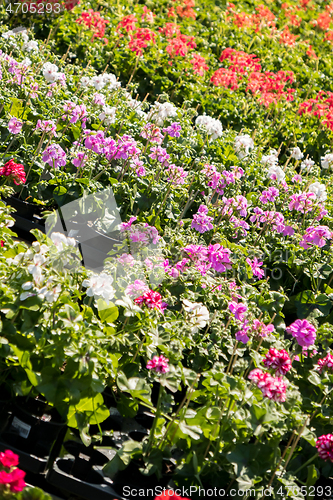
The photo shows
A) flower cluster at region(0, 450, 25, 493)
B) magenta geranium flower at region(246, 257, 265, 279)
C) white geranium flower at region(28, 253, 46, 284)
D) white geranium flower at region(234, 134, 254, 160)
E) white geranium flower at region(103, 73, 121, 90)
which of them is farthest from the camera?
white geranium flower at region(234, 134, 254, 160)

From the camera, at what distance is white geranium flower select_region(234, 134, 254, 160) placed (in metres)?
3.73

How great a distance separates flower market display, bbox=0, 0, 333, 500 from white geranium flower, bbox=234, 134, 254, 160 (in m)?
0.02

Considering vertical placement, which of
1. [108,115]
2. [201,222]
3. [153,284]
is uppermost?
[108,115]

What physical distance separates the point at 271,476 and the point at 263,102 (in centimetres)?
446

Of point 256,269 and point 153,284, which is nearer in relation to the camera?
point 153,284

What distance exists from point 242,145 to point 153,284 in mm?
1818

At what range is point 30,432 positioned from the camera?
185 cm

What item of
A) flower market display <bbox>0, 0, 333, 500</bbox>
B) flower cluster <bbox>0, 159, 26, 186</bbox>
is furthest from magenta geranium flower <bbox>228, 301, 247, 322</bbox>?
flower cluster <bbox>0, 159, 26, 186</bbox>

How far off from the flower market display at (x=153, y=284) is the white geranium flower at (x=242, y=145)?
0.07 ft

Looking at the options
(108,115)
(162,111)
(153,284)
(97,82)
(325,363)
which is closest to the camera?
(325,363)

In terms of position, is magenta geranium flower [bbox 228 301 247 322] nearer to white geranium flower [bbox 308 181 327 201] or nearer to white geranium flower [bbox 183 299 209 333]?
white geranium flower [bbox 183 299 209 333]

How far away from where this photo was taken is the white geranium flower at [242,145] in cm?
373

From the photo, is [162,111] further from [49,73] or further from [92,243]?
[92,243]

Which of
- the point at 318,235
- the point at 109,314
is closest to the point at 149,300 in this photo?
the point at 109,314
